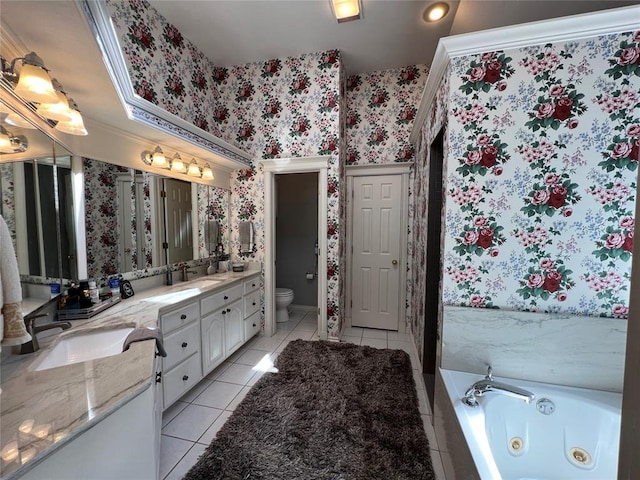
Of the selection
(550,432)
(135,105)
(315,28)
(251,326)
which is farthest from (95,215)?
(550,432)

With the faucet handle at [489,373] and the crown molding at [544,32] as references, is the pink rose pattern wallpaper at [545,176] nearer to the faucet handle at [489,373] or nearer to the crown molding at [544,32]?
the crown molding at [544,32]

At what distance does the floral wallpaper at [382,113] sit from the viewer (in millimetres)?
3180

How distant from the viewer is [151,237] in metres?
2.27

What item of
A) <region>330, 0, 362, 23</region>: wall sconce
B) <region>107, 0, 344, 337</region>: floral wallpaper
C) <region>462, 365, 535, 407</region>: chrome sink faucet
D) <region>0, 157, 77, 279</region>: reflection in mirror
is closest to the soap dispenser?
<region>107, 0, 344, 337</region>: floral wallpaper

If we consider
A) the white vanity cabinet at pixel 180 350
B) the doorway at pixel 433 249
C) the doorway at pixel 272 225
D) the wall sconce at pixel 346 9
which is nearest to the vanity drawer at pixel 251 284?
the doorway at pixel 272 225

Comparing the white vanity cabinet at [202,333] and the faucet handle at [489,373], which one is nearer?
the faucet handle at [489,373]

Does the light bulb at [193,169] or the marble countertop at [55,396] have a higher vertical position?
the light bulb at [193,169]

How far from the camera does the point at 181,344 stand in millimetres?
1917

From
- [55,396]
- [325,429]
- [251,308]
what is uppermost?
[55,396]

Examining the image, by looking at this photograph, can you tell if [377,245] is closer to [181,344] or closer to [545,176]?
[545,176]

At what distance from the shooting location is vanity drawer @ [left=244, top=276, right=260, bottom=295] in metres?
2.81

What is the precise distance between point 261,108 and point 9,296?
282 centimetres

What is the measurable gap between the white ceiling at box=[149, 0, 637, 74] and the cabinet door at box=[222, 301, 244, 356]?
2.66 m

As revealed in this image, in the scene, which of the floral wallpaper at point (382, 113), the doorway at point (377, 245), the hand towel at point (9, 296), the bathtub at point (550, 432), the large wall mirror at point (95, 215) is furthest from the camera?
the doorway at point (377, 245)
